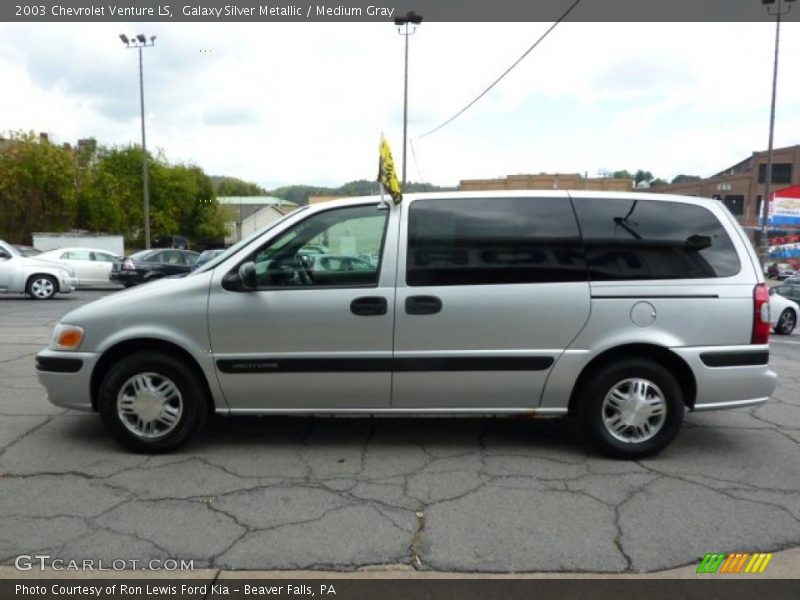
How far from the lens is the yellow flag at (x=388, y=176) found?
3.84 m

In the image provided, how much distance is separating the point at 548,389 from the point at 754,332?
4.68 feet

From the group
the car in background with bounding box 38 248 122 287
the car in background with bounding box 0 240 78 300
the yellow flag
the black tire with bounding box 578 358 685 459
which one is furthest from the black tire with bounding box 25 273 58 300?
the black tire with bounding box 578 358 685 459

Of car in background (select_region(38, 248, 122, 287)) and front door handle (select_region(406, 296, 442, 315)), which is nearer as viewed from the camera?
front door handle (select_region(406, 296, 442, 315))

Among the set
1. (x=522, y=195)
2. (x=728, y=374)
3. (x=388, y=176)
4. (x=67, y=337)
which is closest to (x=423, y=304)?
(x=388, y=176)

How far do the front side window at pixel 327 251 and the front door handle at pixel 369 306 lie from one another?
10cm

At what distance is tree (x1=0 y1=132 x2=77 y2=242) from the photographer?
2897cm

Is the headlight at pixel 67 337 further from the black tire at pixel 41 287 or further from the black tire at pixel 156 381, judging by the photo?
the black tire at pixel 41 287

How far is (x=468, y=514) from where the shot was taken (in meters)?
3.16

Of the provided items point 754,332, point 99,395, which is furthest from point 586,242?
point 99,395

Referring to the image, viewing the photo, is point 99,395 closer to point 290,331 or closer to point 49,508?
point 49,508

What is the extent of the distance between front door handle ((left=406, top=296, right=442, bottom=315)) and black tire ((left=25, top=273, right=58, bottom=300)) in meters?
14.7

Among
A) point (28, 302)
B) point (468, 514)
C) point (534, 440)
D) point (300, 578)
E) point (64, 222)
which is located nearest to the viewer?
point (300, 578)

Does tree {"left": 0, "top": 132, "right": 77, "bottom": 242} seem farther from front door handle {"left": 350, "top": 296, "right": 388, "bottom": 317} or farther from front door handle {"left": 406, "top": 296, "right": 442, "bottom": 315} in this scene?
front door handle {"left": 406, "top": 296, "right": 442, "bottom": 315}

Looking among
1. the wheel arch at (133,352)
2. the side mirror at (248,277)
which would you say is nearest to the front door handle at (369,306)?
the side mirror at (248,277)
